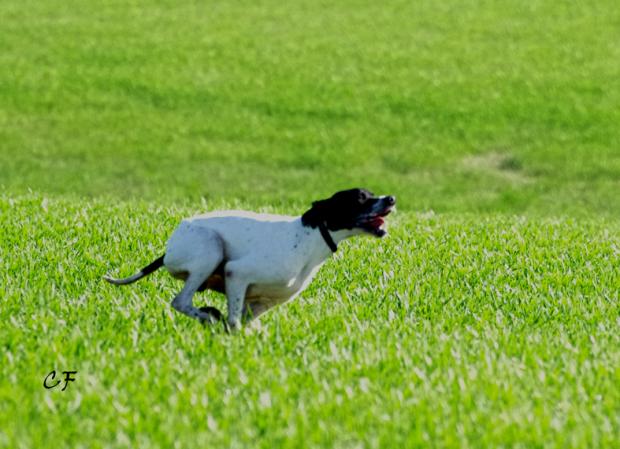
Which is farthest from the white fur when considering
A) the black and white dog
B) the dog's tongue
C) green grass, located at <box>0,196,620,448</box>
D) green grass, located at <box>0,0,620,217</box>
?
green grass, located at <box>0,0,620,217</box>

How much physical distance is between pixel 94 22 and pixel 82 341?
3302cm

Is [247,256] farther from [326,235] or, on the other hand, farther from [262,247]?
[326,235]

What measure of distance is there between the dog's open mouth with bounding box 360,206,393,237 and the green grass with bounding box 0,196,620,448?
2.40 ft

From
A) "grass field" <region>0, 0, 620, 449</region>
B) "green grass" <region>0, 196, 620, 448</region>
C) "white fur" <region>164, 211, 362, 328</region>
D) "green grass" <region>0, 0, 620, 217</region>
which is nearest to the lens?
"green grass" <region>0, 196, 620, 448</region>

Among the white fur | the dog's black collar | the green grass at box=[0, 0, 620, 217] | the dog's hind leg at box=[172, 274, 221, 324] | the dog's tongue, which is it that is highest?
the dog's tongue

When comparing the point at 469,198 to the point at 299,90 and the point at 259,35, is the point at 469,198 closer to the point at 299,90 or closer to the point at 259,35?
the point at 299,90

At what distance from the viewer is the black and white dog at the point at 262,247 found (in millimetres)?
7543

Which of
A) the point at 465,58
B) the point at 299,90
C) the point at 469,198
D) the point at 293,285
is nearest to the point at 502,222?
the point at 293,285

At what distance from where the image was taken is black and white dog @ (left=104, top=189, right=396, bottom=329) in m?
7.54

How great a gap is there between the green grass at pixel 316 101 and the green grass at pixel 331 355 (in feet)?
47.6

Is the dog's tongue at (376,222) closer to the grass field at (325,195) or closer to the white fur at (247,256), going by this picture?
the white fur at (247,256)

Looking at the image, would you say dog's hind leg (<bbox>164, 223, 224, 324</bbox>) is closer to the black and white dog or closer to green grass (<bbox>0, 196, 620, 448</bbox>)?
the black and white dog

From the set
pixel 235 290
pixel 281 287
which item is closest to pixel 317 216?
pixel 281 287

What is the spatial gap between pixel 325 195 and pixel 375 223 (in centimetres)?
1882
